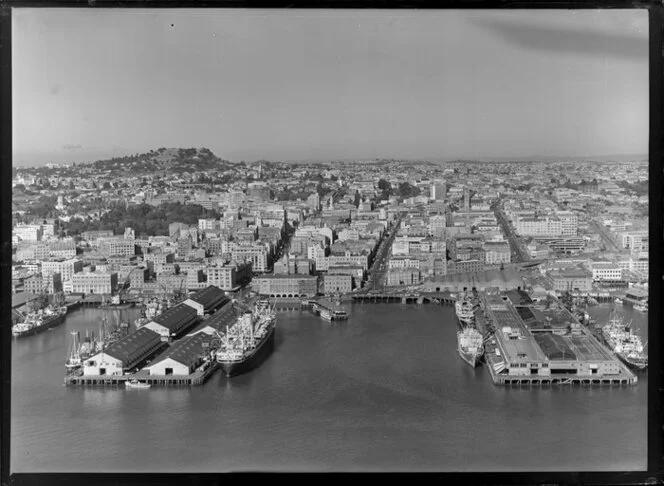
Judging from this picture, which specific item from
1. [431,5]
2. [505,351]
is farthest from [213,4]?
[505,351]

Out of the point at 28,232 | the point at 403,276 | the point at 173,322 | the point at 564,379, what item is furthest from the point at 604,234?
the point at 28,232

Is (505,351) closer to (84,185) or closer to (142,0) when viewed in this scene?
(84,185)

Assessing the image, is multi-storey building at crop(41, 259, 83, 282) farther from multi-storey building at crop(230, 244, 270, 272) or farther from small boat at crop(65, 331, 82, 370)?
multi-storey building at crop(230, 244, 270, 272)

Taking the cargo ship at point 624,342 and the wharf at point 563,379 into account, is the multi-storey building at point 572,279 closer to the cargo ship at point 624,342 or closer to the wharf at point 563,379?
the cargo ship at point 624,342

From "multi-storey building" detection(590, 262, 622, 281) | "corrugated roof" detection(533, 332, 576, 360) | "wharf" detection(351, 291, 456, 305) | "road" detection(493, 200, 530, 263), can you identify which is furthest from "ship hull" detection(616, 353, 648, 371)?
"wharf" detection(351, 291, 456, 305)

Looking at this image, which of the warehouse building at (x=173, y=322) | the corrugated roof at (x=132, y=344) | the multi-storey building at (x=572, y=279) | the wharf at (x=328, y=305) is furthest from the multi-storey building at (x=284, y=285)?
the multi-storey building at (x=572, y=279)

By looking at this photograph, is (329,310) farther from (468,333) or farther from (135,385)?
(135,385)
